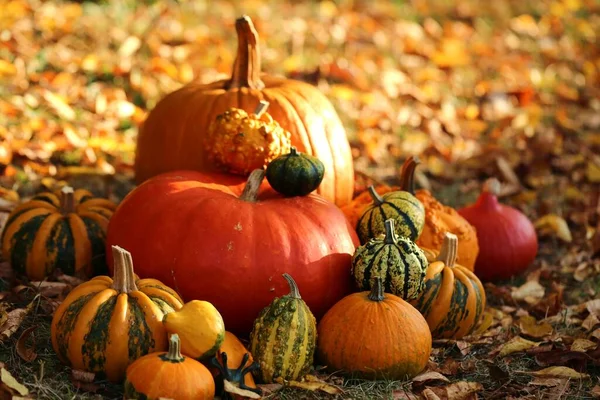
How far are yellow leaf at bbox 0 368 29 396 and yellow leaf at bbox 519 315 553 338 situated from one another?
223 centimetres

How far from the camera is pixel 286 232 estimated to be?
3.63 metres

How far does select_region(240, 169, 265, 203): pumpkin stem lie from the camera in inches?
150

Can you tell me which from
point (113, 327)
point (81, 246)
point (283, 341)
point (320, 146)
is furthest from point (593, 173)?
point (113, 327)

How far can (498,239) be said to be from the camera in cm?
467

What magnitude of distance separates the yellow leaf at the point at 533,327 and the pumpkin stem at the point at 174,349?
177 centimetres

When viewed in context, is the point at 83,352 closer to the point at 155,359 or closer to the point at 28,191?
the point at 155,359

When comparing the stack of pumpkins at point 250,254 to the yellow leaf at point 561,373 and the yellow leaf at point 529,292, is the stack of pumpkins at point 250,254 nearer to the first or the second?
the yellow leaf at point 529,292

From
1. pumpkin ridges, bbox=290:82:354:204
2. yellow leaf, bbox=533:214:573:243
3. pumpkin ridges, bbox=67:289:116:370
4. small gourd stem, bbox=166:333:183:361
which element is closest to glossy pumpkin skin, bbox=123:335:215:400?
small gourd stem, bbox=166:333:183:361

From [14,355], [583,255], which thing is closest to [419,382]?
[14,355]

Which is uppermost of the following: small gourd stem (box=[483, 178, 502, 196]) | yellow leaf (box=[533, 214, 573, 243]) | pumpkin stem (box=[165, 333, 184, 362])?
small gourd stem (box=[483, 178, 502, 196])

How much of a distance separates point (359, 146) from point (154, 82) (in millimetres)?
1644

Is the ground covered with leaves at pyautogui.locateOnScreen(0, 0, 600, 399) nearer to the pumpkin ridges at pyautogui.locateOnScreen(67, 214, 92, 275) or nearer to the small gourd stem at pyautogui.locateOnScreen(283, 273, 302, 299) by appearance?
the pumpkin ridges at pyautogui.locateOnScreen(67, 214, 92, 275)

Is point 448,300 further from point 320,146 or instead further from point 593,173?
point 593,173

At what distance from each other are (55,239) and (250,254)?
3.44ft
